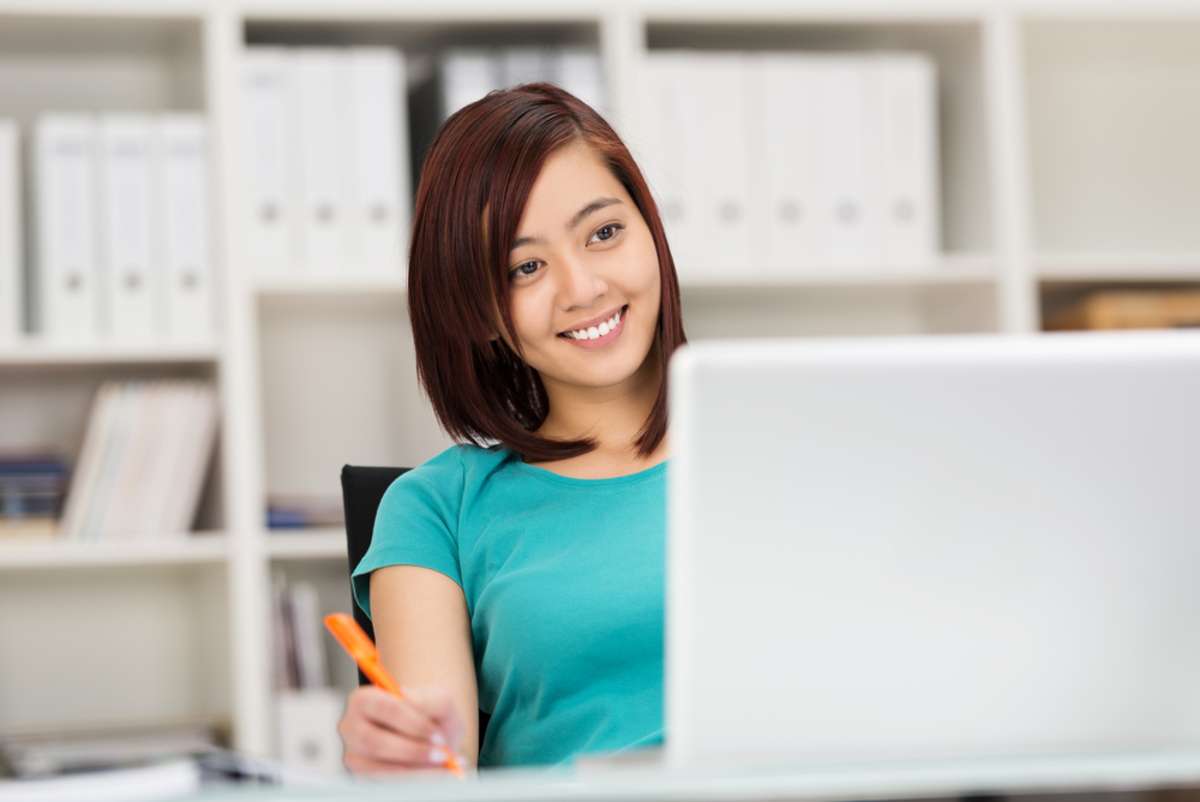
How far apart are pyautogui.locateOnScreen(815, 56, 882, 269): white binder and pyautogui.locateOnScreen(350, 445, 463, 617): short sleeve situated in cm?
135

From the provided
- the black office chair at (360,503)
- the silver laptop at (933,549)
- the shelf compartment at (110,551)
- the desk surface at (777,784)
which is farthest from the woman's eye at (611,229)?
the shelf compartment at (110,551)

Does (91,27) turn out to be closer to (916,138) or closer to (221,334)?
(221,334)

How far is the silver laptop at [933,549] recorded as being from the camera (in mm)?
756

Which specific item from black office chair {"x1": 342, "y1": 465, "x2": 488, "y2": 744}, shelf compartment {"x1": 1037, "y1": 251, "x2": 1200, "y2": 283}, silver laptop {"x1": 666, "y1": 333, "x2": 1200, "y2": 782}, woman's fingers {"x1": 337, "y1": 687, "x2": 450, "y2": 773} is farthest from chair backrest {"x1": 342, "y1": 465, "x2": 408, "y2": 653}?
shelf compartment {"x1": 1037, "y1": 251, "x2": 1200, "y2": 283}

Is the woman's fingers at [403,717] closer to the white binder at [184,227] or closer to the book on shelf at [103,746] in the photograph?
the book on shelf at [103,746]

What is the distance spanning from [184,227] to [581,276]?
1.25 metres

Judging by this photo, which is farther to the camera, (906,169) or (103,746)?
(906,169)

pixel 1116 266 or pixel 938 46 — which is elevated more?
pixel 938 46

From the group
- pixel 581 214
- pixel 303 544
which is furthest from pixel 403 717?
pixel 303 544

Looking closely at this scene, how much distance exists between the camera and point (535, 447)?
142 centimetres

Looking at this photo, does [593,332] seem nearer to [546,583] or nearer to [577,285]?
[577,285]

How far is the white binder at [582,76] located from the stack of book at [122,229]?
0.57m

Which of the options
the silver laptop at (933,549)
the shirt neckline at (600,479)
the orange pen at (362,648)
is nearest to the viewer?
the silver laptop at (933,549)

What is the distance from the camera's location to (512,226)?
4.44 ft
